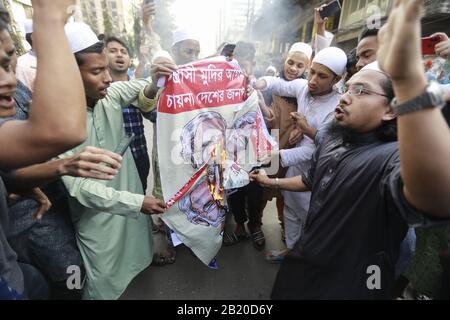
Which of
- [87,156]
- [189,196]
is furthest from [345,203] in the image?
[87,156]

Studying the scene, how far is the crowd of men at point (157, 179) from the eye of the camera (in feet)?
2.08

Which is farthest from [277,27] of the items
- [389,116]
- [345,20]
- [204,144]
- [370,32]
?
[389,116]

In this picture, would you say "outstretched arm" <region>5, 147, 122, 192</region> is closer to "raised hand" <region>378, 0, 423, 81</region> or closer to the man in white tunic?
"raised hand" <region>378, 0, 423, 81</region>

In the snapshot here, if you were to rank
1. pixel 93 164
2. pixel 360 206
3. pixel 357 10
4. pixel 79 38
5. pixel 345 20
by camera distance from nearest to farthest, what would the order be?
pixel 93 164 < pixel 360 206 < pixel 79 38 < pixel 357 10 < pixel 345 20

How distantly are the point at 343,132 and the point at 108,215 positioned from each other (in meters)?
1.58

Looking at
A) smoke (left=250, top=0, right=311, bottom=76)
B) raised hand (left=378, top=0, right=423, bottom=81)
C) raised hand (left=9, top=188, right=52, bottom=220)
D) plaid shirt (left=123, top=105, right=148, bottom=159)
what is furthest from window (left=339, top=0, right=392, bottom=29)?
raised hand (left=9, top=188, right=52, bottom=220)

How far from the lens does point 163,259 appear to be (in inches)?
98.0

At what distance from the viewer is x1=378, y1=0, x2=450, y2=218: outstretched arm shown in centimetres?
59

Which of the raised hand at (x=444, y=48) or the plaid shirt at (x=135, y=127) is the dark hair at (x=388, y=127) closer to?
the raised hand at (x=444, y=48)

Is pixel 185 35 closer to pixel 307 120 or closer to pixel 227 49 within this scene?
pixel 227 49

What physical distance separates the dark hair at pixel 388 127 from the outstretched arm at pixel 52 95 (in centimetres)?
131

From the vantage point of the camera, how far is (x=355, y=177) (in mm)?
1172

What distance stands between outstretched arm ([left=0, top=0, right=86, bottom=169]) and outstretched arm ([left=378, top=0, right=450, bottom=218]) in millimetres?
824

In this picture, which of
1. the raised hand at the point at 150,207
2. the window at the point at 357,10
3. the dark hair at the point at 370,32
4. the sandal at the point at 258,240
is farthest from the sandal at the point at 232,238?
the window at the point at 357,10
